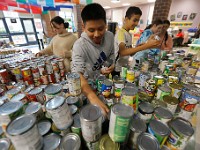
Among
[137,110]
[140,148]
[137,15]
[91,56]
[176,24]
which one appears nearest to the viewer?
[140,148]

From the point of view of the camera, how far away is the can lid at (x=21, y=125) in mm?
360

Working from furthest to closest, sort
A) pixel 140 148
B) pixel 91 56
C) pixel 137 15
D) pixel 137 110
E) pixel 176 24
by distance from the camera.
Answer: pixel 176 24
pixel 137 15
pixel 91 56
pixel 137 110
pixel 140 148

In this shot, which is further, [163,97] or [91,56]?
[91,56]

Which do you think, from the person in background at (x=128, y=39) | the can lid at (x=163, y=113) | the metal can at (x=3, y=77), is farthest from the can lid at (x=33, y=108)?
the person in background at (x=128, y=39)

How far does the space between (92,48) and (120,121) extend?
2.81 ft

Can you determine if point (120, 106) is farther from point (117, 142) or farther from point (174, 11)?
point (174, 11)

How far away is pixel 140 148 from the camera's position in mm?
420

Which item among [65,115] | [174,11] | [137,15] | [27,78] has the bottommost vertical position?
[27,78]

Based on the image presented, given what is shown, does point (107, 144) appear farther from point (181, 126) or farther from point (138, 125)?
point (181, 126)

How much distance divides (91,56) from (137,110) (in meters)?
0.73

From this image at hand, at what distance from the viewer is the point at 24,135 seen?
35cm

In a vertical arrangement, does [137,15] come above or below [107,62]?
above

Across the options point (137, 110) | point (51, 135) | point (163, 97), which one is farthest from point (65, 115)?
point (163, 97)

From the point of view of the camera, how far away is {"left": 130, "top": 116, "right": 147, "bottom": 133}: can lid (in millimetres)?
492
